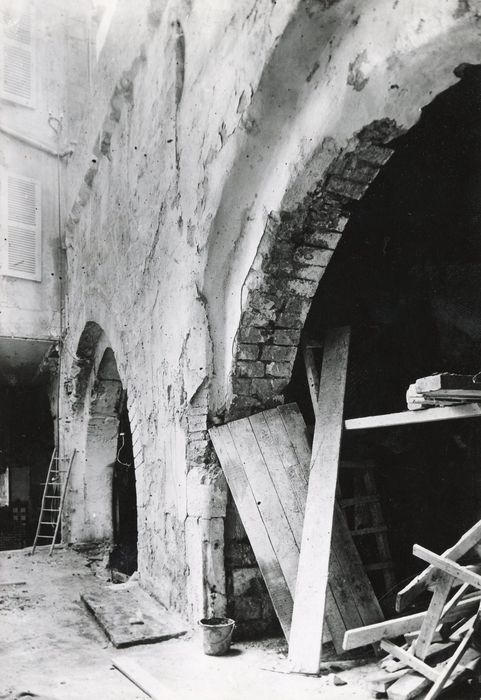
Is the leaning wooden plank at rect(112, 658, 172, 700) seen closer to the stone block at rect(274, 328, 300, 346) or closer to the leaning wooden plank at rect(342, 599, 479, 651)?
the leaning wooden plank at rect(342, 599, 479, 651)

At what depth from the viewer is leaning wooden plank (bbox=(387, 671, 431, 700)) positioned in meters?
2.53

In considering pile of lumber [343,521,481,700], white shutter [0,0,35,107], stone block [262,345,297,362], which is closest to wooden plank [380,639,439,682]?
pile of lumber [343,521,481,700]

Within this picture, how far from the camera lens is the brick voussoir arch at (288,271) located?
3084 millimetres

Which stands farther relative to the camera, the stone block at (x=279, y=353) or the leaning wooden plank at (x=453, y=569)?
the stone block at (x=279, y=353)

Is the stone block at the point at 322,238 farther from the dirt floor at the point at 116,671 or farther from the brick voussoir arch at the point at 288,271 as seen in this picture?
the dirt floor at the point at 116,671

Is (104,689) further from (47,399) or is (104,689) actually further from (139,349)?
(47,399)

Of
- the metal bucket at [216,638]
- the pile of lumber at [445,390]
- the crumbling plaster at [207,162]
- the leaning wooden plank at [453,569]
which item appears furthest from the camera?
the metal bucket at [216,638]

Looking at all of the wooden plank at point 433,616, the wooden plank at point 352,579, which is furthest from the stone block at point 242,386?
the wooden plank at point 433,616

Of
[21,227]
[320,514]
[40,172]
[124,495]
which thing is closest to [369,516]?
[320,514]

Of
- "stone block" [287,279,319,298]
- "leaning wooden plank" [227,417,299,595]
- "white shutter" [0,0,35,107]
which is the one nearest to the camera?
"leaning wooden plank" [227,417,299,595]

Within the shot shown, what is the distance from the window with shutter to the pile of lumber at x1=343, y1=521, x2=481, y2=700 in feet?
23.3

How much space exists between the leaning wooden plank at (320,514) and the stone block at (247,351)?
441 mm

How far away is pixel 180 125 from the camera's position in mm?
4133

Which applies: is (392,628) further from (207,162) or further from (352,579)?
(207,162)
